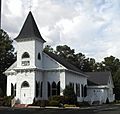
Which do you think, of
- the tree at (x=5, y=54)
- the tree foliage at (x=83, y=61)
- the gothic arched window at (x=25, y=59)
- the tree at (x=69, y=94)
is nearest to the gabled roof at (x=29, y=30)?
the gothic arched window at (x=25, y=59)

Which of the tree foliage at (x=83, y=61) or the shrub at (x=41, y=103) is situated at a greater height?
the tree foliage at (x=83, y=61)

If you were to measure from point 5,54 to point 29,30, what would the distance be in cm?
2163

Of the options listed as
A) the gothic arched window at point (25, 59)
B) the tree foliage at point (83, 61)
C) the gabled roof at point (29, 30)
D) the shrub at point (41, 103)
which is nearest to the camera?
the shrub at point (41, 103)

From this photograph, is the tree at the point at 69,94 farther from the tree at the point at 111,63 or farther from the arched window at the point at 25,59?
the tree at the point at 111,63

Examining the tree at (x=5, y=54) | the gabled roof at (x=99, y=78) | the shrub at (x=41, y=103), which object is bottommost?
the shrub at (x=41, y=103)

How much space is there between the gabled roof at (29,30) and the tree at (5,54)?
18637mm

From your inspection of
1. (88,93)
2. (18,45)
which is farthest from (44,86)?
(88,93)

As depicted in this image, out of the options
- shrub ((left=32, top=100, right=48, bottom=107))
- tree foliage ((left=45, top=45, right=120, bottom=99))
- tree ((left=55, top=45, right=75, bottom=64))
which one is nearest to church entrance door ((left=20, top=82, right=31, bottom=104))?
shrub ((left=32, top=100, right=48, bottom=107))

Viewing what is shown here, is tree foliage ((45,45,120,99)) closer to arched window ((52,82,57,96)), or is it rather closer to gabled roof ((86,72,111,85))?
gabled roof ((86,72,111,85))

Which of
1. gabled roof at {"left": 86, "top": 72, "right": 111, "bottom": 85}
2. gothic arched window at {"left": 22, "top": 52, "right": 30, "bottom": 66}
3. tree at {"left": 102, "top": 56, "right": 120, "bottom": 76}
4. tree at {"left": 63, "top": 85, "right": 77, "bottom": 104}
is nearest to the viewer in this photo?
tree at {"left": 63, "top": 85, "right": 77, "bottom": 104}

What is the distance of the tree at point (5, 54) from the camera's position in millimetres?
60219

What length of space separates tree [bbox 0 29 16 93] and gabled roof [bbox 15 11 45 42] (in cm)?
1864

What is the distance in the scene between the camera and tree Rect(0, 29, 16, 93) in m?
60.2

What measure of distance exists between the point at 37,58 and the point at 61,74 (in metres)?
4.22
